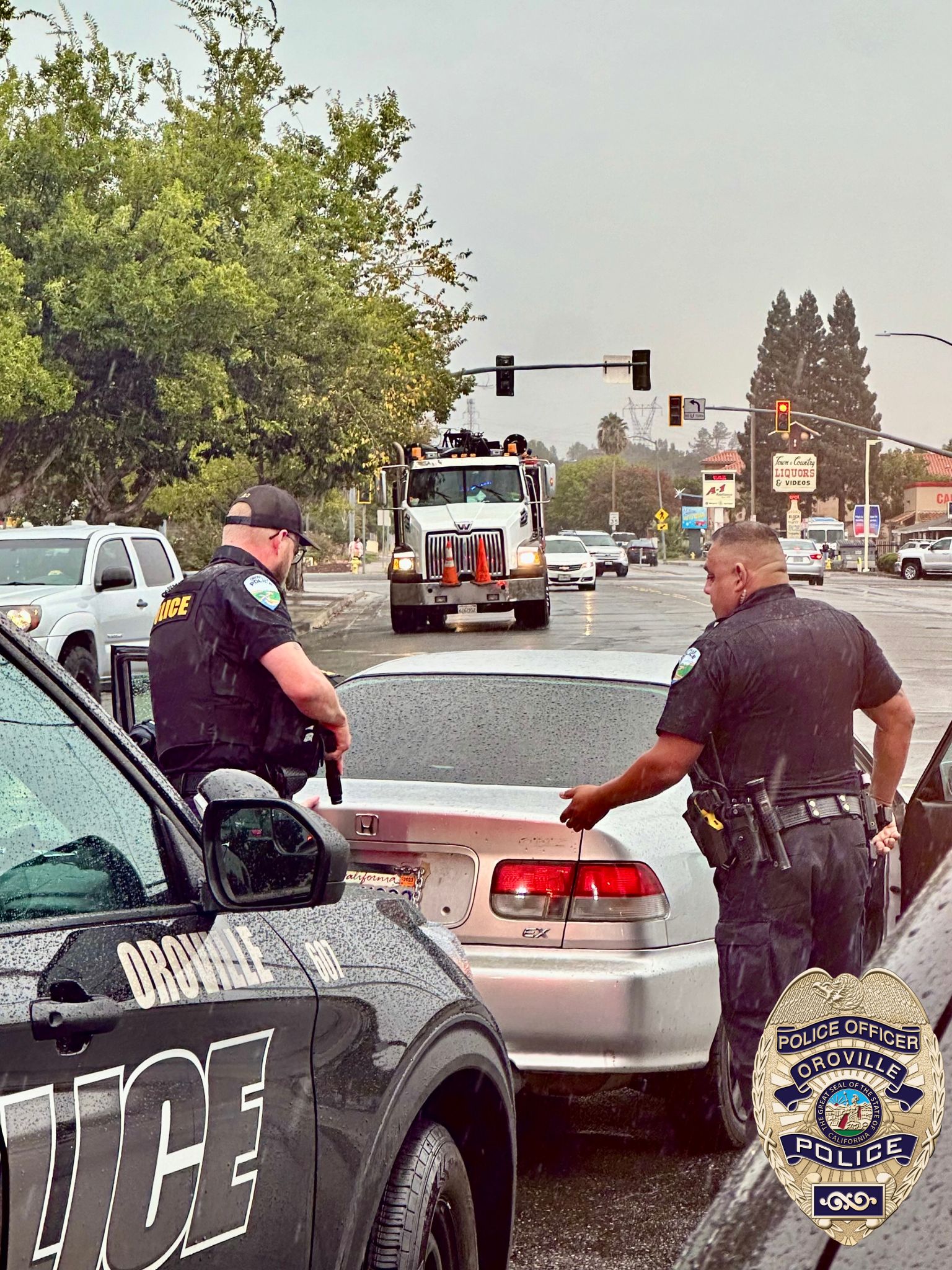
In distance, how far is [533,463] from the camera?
2995 centimetres

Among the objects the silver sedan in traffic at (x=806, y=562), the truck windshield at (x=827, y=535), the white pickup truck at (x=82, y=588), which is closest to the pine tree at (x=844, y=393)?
the truck windshield at (x=827, y=535)

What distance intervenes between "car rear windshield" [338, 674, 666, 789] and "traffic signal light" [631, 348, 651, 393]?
123 feet

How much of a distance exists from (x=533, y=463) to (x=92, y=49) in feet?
34.6

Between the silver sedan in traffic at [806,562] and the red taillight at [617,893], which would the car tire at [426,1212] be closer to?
the red taillight at [617,893]

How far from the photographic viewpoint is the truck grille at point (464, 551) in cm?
2884

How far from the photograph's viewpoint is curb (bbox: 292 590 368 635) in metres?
30.4

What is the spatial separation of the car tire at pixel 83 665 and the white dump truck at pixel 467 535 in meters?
14.2

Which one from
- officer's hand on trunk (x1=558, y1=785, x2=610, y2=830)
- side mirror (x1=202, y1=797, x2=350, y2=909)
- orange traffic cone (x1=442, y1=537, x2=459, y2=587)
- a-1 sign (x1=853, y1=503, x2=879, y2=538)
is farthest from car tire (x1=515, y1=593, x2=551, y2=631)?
a-1 sign (x1=853, y1=503, x2=879, y2=538)

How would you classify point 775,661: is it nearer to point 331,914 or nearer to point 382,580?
point 331,914

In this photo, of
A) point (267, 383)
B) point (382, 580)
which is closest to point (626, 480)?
point (382, 580)

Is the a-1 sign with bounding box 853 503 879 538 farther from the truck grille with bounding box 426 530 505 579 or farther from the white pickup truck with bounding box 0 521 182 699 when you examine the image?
the white pickup truck with bounding box 0 521 182 699

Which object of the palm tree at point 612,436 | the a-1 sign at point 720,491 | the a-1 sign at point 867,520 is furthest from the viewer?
the palm tree at point 612,436

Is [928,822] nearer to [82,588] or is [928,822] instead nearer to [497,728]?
[497,728]

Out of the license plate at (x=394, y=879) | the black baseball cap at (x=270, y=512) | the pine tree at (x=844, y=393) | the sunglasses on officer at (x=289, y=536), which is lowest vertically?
the license plate at (x=394, y=879)
